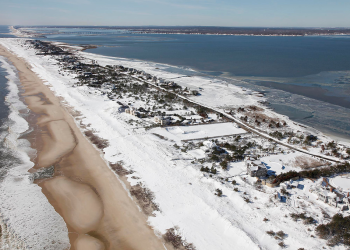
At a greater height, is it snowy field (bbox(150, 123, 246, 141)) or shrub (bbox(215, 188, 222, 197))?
snowy field (bbox(150, 123, 246, 141))

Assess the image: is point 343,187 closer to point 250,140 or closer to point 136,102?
point 250,140

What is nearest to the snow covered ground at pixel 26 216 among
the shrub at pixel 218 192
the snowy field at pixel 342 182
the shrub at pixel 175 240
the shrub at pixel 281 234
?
the shrub at pixel 175 240

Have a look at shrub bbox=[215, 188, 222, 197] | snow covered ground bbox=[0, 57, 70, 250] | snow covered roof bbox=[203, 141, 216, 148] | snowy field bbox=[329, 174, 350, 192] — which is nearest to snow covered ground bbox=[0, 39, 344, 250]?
shrub bbox=[215, 188, 222, 197]

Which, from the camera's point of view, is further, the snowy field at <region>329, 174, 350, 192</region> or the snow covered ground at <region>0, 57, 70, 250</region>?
the snowy field at <region>329, 174, 350, 192</region>

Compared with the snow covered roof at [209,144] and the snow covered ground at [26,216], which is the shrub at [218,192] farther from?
the snow covered ground at [26,216]

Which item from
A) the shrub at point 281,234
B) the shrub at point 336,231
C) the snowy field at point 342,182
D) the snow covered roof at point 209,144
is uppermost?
the snow covered roof at point 209,144

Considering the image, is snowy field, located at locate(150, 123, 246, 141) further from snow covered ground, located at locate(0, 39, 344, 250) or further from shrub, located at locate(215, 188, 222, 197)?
shrub, located at locate(215, 188, 222, 197)

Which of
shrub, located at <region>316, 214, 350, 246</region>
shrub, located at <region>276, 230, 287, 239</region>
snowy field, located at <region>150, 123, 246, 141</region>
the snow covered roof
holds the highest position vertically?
the snow covered roof
